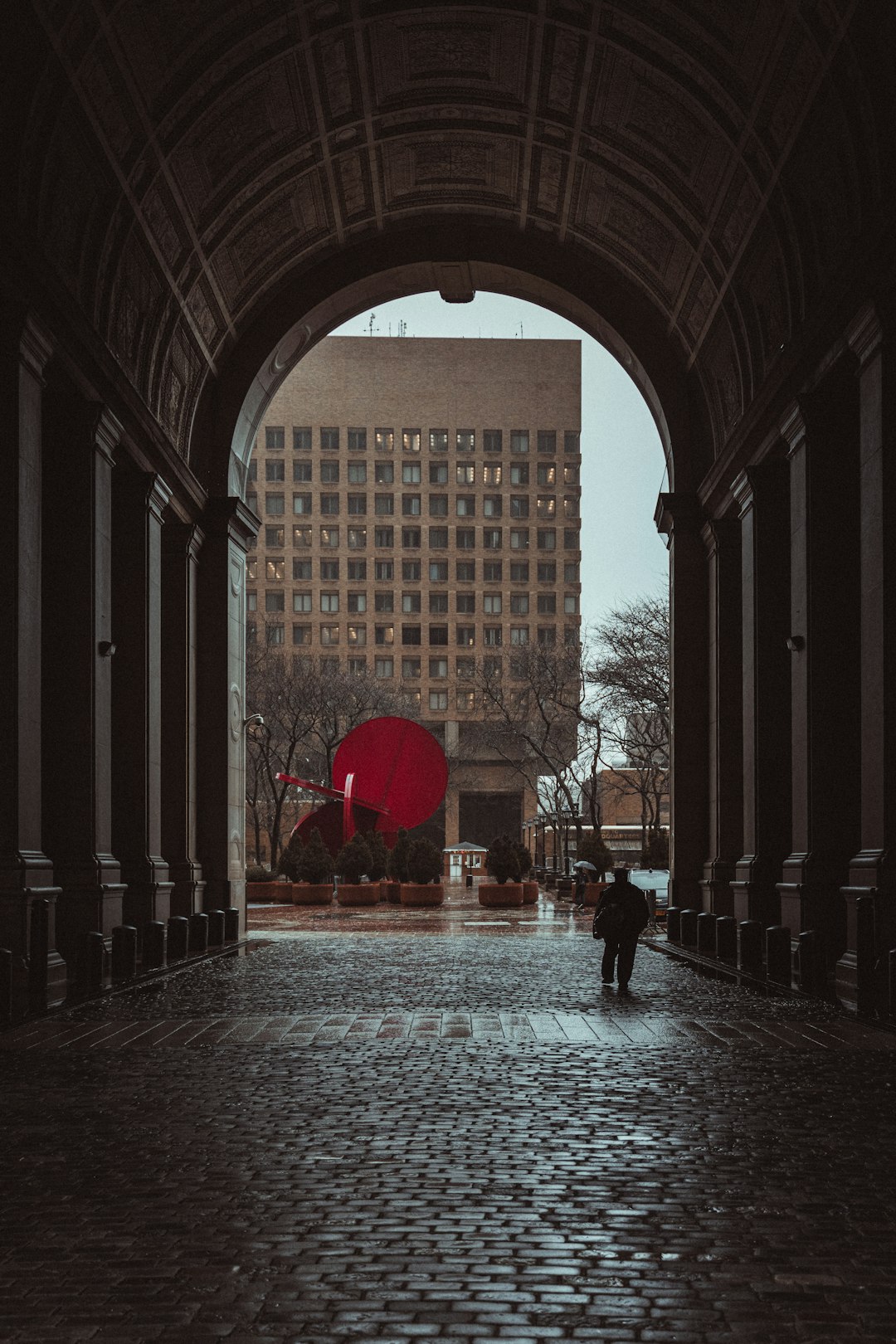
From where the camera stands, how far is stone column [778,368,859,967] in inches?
757

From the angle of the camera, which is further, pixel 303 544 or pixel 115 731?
pixel 303 544

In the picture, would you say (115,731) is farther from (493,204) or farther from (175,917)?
(493,204)

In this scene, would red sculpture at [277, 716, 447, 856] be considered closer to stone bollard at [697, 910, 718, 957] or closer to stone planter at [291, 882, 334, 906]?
stone planter at [291, 882, 334, 906]

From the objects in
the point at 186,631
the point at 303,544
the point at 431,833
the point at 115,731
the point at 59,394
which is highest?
the point at 303,544

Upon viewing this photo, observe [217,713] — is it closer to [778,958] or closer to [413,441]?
[778,958]

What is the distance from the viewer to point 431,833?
350 feet

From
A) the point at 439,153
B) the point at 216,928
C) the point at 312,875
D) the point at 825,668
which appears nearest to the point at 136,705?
the point at 216,928

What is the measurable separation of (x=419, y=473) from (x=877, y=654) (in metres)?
102

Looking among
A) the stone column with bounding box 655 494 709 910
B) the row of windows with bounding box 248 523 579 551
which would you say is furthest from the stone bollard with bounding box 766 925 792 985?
the row of windows with bounding box 248 523 579 551

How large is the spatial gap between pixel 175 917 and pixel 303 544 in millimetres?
95647

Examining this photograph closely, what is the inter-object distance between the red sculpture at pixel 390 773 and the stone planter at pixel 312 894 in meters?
3.71

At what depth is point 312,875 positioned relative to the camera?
48.6m

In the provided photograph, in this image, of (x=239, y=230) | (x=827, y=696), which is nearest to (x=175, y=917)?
(x=827, y=696)

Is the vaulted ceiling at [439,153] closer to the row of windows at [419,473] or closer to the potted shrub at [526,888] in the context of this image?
the potted shrub at [526,888]
